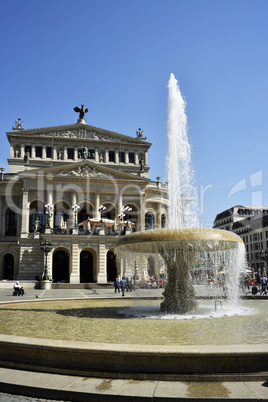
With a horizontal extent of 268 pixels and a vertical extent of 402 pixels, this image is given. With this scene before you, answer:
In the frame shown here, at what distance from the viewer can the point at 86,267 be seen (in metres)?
47.4

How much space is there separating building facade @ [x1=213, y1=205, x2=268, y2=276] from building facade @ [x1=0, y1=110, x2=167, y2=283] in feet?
89.2

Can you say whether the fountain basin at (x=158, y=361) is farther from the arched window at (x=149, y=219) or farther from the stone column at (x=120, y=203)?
the arched window at (x=149, y=219)

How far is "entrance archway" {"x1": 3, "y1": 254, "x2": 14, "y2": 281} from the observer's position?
1939 inches

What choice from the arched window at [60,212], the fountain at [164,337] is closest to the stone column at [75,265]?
the arched window at [60,212]

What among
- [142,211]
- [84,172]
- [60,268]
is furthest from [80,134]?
[60,268]

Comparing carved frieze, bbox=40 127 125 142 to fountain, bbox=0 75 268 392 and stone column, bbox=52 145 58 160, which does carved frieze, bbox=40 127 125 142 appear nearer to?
stone column, bbox=52 145 58 160

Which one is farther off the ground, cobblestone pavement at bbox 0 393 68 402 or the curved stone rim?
the curved stone rim

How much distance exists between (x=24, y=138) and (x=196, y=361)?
53.4 m

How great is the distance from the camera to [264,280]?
23.3 m

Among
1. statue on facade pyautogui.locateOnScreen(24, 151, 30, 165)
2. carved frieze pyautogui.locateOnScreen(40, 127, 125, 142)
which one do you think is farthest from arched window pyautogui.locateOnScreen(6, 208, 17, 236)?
carved frieze pyautogui.locateOnScreen(40, 127, 125, 142)

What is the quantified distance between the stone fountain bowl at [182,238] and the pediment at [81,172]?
38.4 m

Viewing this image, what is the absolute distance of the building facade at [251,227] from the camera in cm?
7481

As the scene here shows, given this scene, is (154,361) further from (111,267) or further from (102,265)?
(111,267)

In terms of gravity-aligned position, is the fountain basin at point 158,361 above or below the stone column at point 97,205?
below
